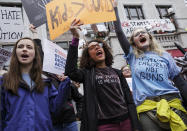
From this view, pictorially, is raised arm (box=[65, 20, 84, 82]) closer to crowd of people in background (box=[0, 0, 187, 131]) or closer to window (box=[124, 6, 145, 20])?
crowd of people in background (box=[0, 0, 187, 131])

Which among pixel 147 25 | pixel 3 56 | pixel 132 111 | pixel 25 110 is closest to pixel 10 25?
pixel 3 56

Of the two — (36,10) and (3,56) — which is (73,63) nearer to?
(3,56)

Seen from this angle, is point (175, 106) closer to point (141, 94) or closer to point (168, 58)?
point (141, 94)

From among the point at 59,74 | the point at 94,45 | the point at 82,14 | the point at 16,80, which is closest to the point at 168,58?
the point at 94,45

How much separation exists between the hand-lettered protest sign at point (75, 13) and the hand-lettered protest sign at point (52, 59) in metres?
0.14

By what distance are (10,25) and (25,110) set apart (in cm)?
265

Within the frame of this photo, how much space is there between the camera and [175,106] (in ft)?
6.04

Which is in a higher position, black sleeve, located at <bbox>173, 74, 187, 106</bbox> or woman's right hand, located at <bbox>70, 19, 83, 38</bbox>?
woman's right hand, located at <bbox>70, 19, 83, 38</bbox>

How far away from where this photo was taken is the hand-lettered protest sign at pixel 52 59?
218 cm

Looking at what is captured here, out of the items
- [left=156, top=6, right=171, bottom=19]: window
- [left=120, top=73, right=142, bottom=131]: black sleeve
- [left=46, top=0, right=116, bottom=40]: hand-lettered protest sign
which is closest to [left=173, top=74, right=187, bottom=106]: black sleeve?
[left=120, top=73, right=142, bottom=131]: black sleeve

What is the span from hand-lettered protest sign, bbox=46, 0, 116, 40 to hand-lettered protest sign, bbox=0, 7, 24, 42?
1453 millimetres

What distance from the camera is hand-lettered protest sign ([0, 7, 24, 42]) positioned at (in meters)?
3.47

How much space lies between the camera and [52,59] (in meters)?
2.26

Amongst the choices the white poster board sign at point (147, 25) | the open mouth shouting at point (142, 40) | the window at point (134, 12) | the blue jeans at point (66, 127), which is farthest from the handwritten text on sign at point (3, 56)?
the window at point (134, 12)
